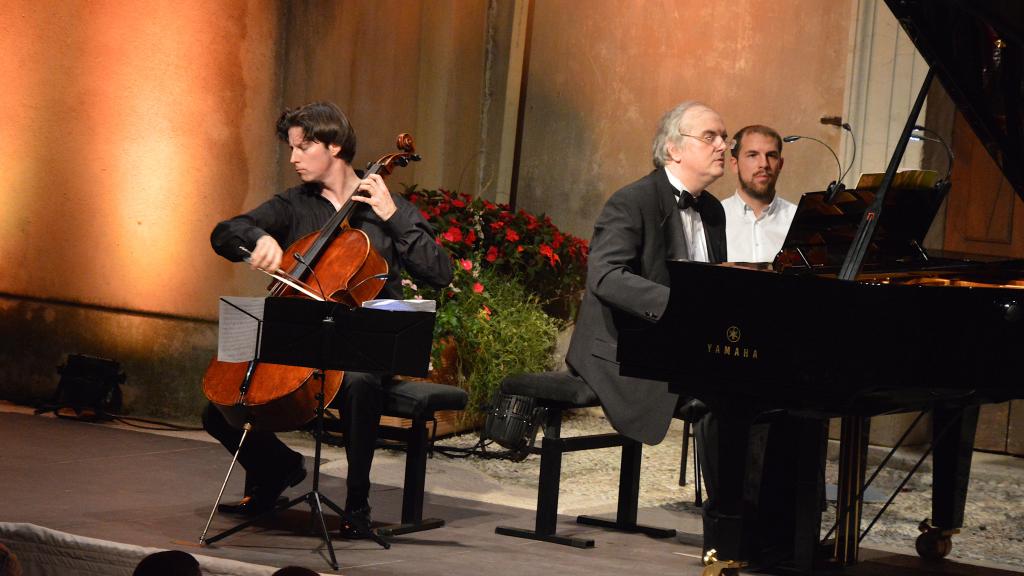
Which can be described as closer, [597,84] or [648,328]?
[648,328]

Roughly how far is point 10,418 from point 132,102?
5.86 feet

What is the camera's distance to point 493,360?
7184 mm

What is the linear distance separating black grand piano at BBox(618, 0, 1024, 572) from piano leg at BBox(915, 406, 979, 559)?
1.48 ft

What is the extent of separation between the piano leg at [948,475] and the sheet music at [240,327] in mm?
2419

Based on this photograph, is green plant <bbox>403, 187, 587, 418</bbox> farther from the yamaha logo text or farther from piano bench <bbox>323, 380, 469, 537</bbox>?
the yamaha logo text

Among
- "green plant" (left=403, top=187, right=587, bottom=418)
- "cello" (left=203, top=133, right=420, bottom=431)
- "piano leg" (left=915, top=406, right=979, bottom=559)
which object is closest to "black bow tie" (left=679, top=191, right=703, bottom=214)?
"cello" (left=203, top=133, right=420, bottom=431)

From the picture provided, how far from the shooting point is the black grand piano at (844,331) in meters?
3.86

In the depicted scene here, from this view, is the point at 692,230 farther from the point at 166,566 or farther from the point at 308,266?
the point at 166,566

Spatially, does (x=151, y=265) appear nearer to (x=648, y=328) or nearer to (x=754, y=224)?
(x=754, y=224)

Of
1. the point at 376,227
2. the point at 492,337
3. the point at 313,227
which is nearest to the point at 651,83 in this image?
the point at 492,337

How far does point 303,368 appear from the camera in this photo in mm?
4574

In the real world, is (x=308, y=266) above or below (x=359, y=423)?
above

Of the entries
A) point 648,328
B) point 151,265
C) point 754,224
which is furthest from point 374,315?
point 151,265

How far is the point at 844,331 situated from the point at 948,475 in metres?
1.37
